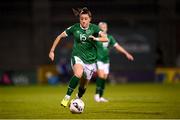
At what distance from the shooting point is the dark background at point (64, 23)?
36.8 metres

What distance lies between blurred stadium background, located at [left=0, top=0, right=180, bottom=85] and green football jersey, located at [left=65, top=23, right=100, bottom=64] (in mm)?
20941

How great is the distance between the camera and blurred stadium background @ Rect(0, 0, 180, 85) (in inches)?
1394

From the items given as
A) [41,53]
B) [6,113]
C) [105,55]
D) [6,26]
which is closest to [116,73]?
[41,53]

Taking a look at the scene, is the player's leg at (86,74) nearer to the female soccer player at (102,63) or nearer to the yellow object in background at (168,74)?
the female soccer player at (102,63)

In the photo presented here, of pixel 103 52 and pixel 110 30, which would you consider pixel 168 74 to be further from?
pixel 103 52

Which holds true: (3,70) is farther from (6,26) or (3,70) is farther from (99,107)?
→ (99,107)

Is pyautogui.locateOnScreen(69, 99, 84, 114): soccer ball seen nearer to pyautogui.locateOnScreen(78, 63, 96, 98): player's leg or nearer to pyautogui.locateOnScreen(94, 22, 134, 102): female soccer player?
pyautogui.locateOnScreen(78, 63, 96, 98): player's leg

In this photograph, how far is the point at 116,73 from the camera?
32531mm

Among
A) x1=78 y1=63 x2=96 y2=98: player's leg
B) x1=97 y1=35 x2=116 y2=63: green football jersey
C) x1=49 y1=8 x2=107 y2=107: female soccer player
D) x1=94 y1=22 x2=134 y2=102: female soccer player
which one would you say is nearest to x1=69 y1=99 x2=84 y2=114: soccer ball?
x1=49 y1=8 x2=107 y2=107: female soccer player

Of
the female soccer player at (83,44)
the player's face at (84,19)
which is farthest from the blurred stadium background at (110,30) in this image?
the player's face at (84,19)

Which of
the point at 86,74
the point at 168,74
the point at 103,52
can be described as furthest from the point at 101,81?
the point at 168,74

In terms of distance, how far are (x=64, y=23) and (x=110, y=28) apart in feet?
9.83

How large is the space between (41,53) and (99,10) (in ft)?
15.0

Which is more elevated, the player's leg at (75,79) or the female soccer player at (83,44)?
the female soccer player at (83,44)
